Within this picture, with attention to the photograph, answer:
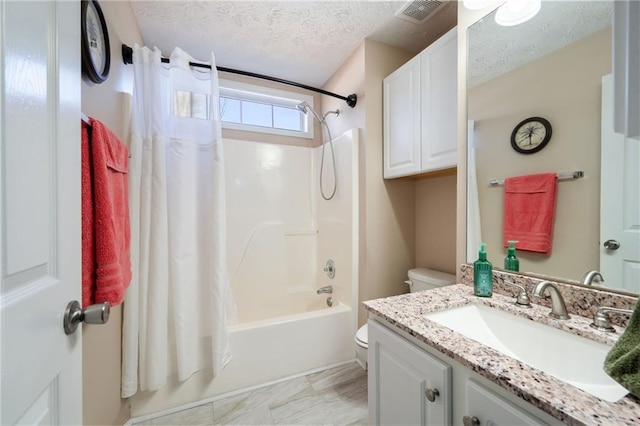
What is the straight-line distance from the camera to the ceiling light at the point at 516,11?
1.05 meters

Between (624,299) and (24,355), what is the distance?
1.50 m

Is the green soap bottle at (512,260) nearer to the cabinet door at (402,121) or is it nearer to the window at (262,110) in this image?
the cabinet door at (402,121)

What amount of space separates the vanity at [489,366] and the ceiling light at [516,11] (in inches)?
43.1

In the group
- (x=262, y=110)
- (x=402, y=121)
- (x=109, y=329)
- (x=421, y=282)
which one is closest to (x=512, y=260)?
(x=421, y=282)

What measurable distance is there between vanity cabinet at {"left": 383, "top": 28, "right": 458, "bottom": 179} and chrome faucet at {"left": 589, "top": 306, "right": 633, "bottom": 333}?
3.02 ft

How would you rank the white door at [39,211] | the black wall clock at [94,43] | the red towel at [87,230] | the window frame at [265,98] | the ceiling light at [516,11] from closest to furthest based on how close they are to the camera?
the white door at [39,211] → the red towel at [87,230] → the black wall clock at [94,43] → the ceiling light at [516,11] → the window frame at [265,98]

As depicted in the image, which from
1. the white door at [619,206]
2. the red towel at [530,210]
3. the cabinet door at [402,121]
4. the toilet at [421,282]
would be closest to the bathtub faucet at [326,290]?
the toilet at [421,282]

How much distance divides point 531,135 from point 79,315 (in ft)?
5.30

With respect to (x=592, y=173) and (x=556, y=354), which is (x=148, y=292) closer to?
(x=556, y=354)

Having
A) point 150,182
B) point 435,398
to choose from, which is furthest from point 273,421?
point 150,182

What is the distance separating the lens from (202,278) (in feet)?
5.24

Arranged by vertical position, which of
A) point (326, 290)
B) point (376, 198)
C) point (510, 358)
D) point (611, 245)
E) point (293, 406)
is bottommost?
point (293, 406)

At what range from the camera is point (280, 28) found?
1790mm

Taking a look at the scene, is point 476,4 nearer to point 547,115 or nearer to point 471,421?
point 547,115
